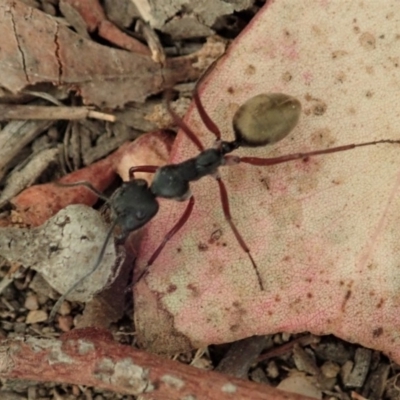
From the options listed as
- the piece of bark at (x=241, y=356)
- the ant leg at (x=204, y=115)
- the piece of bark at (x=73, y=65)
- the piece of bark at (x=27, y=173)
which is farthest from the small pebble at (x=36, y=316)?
the ant leg at (x=204, y=115)

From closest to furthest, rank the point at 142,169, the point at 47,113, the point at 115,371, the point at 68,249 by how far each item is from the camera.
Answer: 1. the point at 115,371
2. the point at 68,249
3. the point at 142,169
4. the point at 47,113

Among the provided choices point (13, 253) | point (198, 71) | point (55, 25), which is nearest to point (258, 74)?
point (198, 71)

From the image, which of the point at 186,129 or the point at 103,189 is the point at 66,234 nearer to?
the point at 103,189

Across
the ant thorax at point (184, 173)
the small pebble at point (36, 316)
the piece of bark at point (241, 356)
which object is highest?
the ant thorax at point (184, 173)

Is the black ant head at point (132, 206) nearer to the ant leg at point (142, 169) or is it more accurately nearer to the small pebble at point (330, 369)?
the ant leg at point (142, 169)

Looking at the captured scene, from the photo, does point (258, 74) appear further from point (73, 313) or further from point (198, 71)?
point (73, 313)

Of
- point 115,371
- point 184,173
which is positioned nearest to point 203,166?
point 184,173
